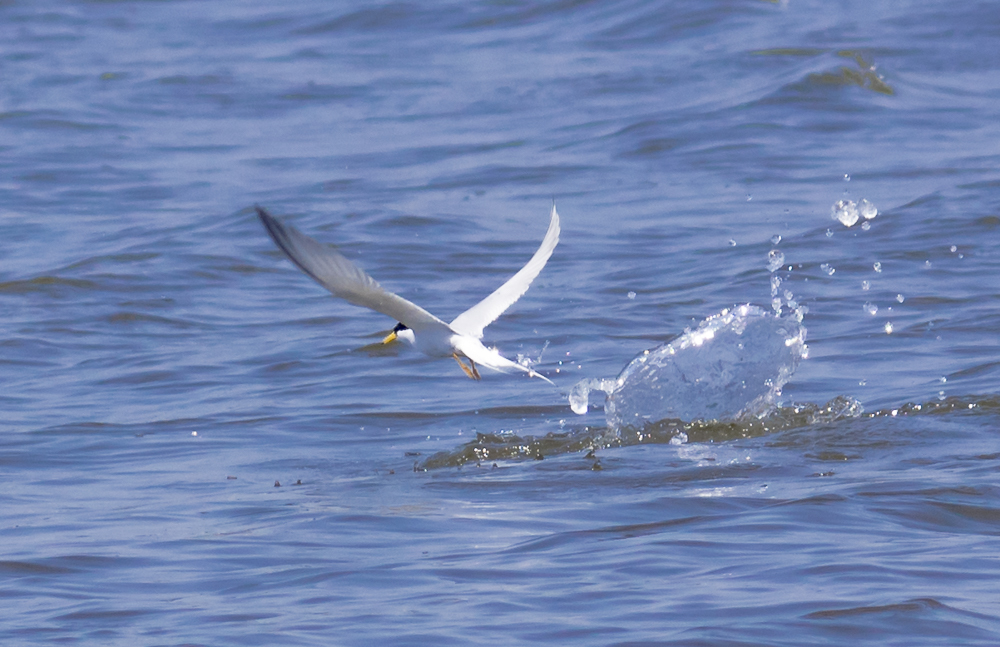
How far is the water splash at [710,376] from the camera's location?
7.10 m

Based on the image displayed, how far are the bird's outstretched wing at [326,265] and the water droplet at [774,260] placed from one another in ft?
13.9

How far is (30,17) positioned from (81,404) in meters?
17.1

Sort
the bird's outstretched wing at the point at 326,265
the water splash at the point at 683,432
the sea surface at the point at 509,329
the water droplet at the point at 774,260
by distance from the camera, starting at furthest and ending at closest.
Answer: the water droplet at the point at 774,260 < the water splash at the point at 683,432 < the bird's outstretched wing at the point at 326,265 < the sea surface at the point at 509,329

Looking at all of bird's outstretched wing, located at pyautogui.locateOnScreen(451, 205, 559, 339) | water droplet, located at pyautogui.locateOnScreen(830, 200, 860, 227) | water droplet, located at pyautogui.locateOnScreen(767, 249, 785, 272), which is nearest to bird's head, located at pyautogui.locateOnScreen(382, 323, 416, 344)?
bird's outstretched wing, located at pyautogui.locateOnScreen(451, 205, 559, 339)

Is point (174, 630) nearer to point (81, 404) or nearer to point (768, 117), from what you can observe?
point (81, 404)

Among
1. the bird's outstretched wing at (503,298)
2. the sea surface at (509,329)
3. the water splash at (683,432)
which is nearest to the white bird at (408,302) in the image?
the bird's outstretched wing at (503,298)

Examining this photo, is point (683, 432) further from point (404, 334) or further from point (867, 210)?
point (867, 210)

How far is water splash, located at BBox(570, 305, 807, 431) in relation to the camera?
710 cm

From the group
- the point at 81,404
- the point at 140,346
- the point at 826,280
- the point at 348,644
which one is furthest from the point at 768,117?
the point at 348,644

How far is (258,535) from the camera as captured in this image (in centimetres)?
560

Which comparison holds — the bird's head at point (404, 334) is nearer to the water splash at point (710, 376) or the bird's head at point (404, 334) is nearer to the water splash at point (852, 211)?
the water splash at point (710, 376)

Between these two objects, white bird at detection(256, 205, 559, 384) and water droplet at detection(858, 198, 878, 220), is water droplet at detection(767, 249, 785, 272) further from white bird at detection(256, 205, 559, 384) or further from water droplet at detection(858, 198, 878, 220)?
white bird at detection(256, 205, 559, 384)

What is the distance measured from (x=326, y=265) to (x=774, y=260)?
4.77 metres

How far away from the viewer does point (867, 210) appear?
A: 11375 millimetres
